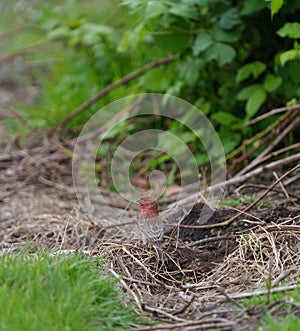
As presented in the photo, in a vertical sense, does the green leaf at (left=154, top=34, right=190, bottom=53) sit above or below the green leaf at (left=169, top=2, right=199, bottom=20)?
below

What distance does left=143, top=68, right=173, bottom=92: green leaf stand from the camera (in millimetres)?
4676

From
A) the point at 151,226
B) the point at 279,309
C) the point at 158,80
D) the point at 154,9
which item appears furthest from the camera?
the point at 158,80

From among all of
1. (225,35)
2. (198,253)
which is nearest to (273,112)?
(225,35)

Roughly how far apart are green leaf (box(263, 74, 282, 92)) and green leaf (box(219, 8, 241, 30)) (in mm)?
396

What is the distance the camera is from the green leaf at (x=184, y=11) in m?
4.04

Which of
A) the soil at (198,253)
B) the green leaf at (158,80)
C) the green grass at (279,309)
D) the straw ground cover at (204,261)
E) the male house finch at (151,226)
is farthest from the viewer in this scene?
the green leaf at (158,80)

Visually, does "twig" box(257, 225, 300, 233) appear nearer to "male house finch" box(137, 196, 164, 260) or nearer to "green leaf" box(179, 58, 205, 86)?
"male house finch" box(137, 196, 164, 260)

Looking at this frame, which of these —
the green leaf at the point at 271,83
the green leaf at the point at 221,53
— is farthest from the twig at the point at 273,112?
the green leaf at the point at 221,53

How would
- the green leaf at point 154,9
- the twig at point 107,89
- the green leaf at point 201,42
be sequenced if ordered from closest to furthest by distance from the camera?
the green leaf at point 154,9 < the green leaf at point 201,42 < the twig at point 107,89

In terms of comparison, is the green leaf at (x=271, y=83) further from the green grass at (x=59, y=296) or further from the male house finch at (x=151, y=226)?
the green grass at (x=59, y=296)

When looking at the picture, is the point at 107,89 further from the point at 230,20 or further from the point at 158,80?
the point at 230,20

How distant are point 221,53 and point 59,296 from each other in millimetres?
2177

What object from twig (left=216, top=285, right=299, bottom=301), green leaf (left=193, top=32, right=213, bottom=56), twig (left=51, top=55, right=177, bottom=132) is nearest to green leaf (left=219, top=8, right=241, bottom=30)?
green leaf (left=193, top=32, right=213, bottom=56)

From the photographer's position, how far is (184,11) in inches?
161
